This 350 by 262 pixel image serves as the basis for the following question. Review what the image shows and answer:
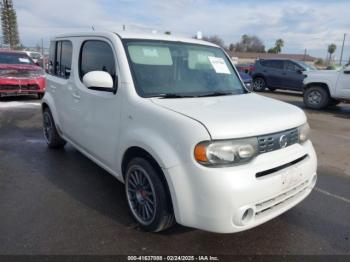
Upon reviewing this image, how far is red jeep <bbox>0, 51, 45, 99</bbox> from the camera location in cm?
1047

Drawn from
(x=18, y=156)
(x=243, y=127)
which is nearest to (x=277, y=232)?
(x=243, y=127)

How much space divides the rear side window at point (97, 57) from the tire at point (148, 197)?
1066 mm

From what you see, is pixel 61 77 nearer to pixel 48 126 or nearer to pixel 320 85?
pixel 48 126

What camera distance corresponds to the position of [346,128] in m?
8.58

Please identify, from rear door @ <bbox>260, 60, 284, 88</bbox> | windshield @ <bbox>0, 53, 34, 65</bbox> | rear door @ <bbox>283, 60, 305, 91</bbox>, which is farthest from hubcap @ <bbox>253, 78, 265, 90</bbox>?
windshield @ <bbox>0, 53, 34, 65</bbox>

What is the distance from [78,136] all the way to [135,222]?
1571 millimetres

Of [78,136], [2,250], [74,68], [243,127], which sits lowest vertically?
[2,250]

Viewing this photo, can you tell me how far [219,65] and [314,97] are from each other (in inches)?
347

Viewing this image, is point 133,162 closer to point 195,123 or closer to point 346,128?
point 195,123

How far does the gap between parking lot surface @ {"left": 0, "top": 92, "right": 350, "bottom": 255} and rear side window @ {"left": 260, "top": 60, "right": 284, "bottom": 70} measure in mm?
12028

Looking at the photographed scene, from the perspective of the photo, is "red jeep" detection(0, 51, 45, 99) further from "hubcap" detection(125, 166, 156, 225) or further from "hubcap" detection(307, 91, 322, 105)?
"hubcap" detection(307, 91, 322, 105)

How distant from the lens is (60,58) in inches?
195

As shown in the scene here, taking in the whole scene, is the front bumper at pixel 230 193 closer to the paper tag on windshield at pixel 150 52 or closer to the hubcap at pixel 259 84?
the paper tag on windshield at pixel 150 52

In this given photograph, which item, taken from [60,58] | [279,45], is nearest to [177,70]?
[60,58]
